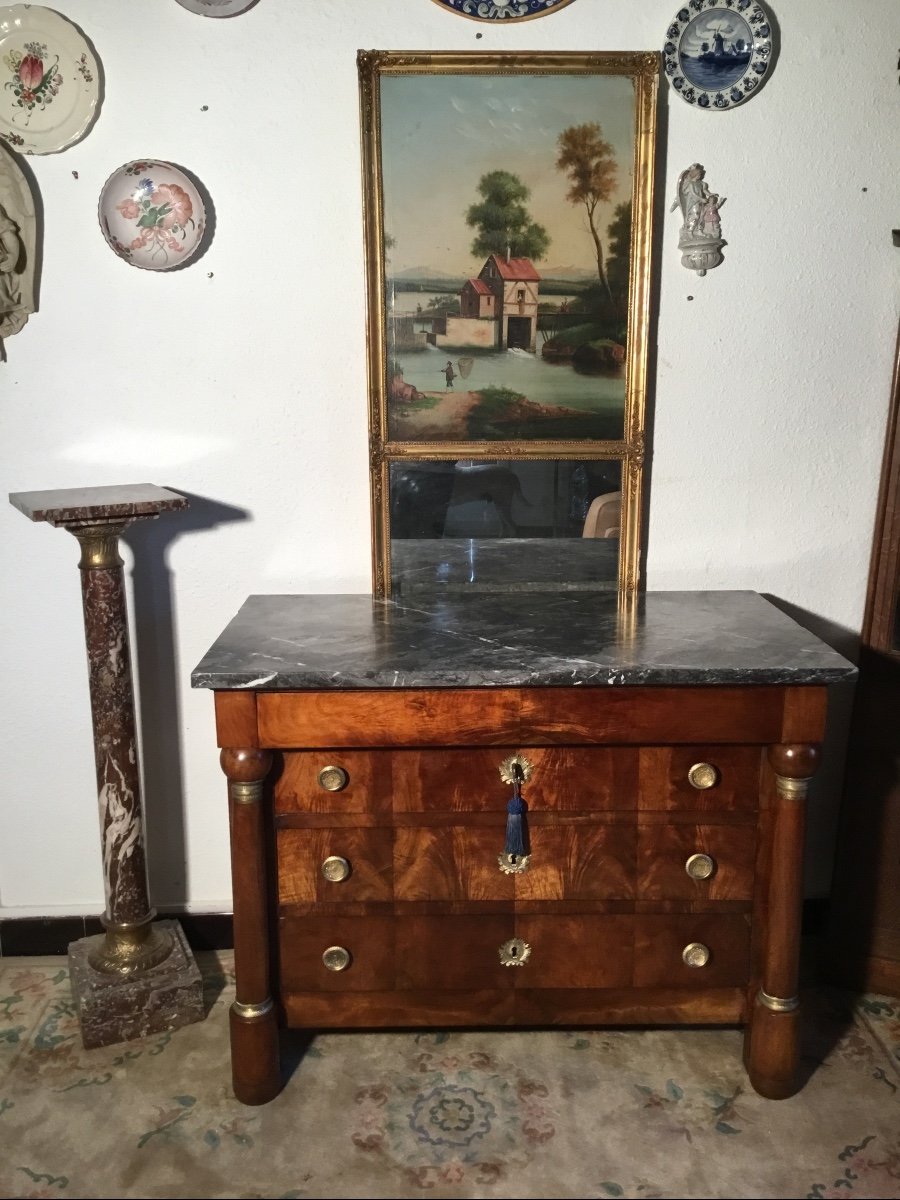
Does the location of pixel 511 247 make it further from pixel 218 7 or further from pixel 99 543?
pixel 99 543

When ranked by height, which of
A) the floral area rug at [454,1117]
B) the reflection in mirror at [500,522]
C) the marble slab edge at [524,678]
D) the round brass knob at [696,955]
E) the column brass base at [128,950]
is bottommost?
the floral area rug at [454,1117]

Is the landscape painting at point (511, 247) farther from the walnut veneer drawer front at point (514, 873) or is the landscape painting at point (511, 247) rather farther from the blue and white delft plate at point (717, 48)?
the walnut veneer drawer front at point (514, 873)

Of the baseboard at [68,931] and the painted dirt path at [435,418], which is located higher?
the painted dirt path at [435,418]

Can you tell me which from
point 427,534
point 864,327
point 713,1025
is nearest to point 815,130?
point 864,327

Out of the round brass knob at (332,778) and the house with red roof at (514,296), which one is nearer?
the round brass knob at (332,778)

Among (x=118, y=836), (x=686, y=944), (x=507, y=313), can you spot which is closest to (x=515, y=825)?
(x=686, y=944)

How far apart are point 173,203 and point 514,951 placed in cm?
181

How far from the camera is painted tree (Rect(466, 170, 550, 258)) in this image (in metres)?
2.30

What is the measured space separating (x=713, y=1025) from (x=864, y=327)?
5.49 feet

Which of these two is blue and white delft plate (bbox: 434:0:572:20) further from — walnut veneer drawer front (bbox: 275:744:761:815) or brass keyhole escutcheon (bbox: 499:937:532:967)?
brass keyhole escutcheon (bbox: 499:937:532:967)

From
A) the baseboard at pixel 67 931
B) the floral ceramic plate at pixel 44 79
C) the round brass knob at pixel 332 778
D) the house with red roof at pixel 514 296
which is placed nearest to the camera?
the round brass knob at pixel 332 778

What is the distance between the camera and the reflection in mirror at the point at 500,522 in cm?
242

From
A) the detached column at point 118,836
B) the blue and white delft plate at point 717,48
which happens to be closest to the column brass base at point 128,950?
the detached column at point 118,836

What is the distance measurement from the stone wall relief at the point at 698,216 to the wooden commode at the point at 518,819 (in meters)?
0.86
